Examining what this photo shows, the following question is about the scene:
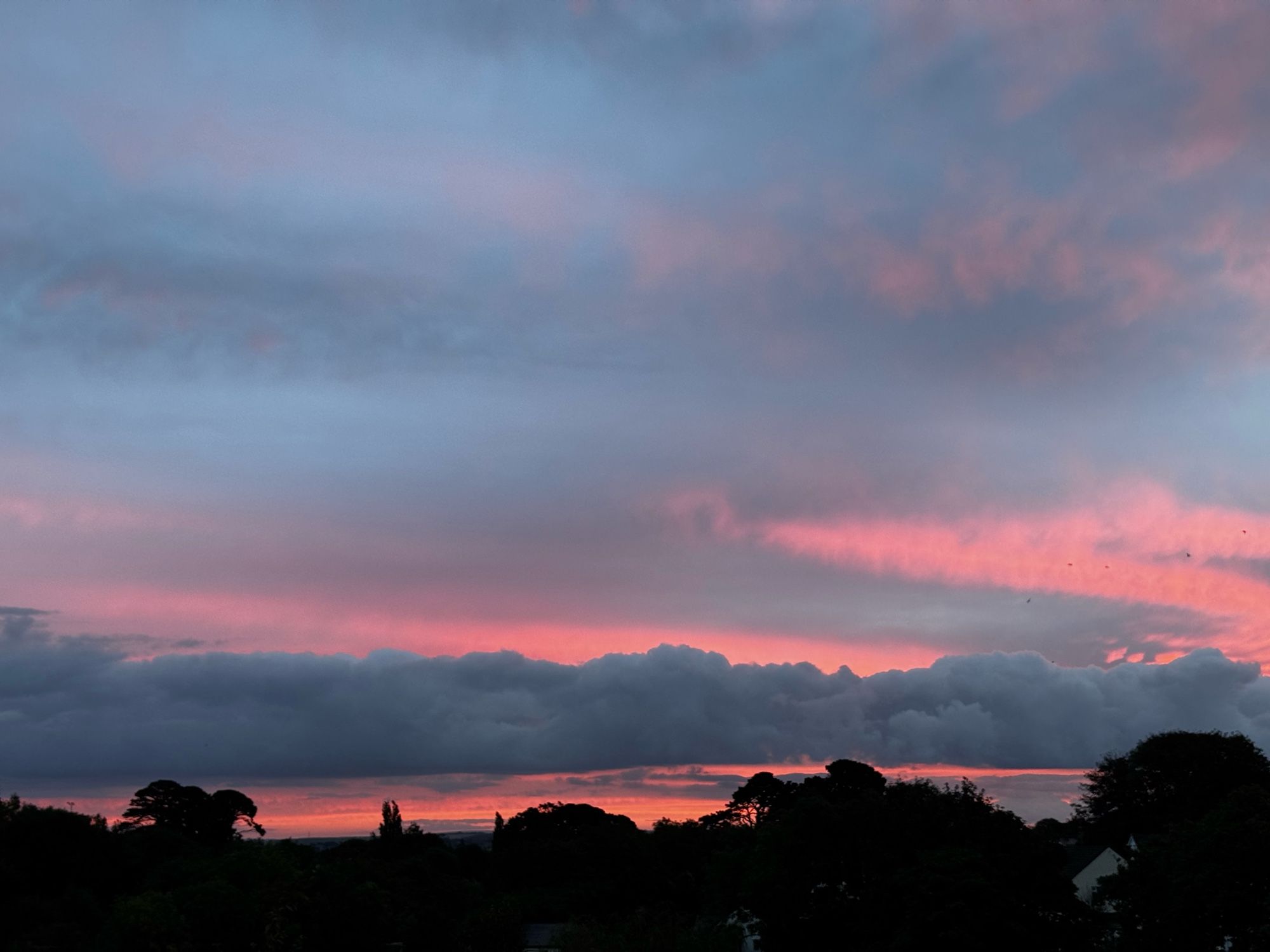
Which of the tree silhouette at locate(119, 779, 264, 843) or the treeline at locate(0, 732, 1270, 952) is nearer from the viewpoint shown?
the treeline at locate(0, 732, 1270, 952)

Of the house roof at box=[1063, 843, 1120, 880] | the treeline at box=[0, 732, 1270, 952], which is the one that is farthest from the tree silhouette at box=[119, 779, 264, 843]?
the house roof at box=[1063, 843, 1120, 880]

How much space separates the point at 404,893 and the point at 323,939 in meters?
29.7

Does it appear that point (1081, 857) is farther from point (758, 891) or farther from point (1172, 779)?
point (758, 891)

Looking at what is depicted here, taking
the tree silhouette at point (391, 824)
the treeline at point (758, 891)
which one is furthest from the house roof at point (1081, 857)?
the tree silhouette at point (391, 824)

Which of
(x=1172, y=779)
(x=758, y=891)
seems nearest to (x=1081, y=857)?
(x=1172, y=779)

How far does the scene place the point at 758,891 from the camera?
52.3 metres

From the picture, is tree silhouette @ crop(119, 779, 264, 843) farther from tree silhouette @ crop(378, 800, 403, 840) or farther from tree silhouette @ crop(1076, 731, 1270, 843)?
tree silhouette @ crop(1076, 731, 1270, 843)

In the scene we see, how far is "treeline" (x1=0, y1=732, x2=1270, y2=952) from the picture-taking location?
149 ft

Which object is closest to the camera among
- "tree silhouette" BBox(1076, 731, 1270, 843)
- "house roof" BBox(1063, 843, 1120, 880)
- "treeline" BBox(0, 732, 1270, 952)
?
"treeline" BBox(0, 732, 1270, 952)

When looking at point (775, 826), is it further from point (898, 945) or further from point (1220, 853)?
point (1220, 853)

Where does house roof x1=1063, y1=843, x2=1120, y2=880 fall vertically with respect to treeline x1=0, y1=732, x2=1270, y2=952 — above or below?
below

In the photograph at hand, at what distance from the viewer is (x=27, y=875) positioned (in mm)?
76938

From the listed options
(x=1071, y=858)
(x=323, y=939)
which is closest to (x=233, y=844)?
(x=323, y=939)

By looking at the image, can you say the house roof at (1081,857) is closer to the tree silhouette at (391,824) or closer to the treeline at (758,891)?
the treeline at (758,891)
